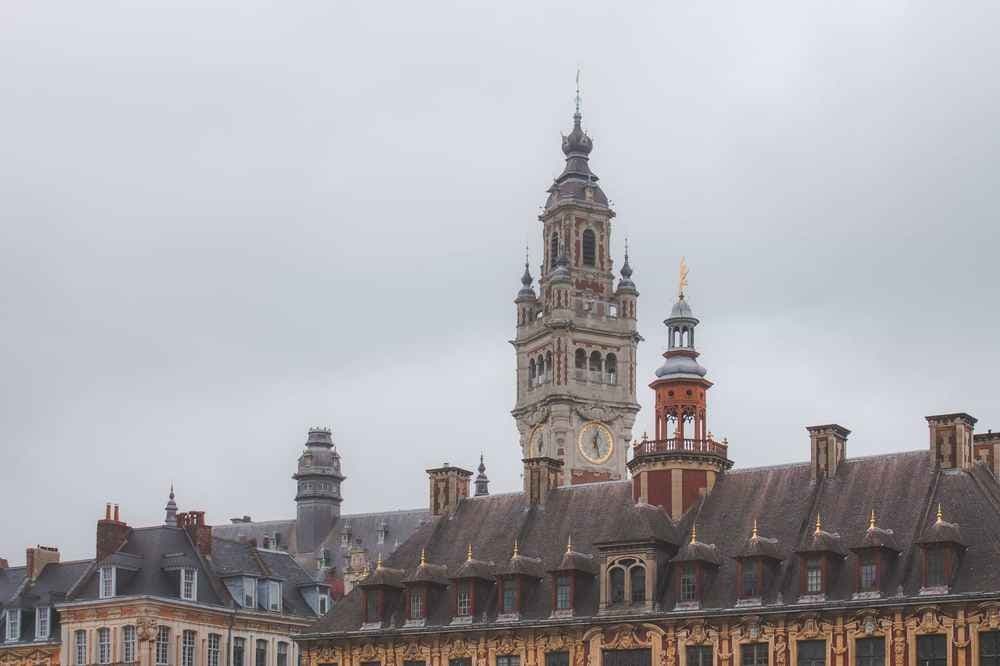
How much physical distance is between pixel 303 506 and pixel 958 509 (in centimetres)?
8450

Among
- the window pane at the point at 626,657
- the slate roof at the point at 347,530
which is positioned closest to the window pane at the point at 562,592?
the window pane at the point at 626,657

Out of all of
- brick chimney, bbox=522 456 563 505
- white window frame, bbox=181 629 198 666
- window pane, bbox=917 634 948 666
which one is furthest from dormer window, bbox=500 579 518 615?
white window frame, bbox=181 629 198 666

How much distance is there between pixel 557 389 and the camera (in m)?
164

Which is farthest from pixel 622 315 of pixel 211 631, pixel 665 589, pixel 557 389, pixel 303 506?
pixel 665 589

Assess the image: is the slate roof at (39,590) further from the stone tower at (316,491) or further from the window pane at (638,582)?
the stone tower at (316,491)

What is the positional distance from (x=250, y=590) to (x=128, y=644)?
349 inches

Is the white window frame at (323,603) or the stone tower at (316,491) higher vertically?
the stone tower at (316,491)

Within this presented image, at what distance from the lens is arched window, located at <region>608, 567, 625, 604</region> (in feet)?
277

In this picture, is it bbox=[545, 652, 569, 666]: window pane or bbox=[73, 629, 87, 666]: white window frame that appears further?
bbox=[73, 629, 87, 666]: white window frame

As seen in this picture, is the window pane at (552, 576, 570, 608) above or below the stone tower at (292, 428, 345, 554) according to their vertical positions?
below

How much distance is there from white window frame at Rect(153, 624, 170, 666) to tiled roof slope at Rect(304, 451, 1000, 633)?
1107 cm

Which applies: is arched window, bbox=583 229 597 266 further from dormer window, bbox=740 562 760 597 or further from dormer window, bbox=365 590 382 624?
dormer window, bbox=740 562 760 597

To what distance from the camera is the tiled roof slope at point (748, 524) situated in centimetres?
7894

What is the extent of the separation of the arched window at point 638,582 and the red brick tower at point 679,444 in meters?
4.70
